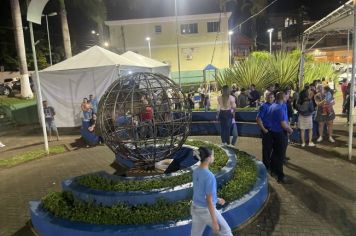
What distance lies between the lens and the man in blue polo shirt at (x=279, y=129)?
733cm

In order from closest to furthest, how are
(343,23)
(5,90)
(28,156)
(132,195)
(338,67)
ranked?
(132,195) → (28,156) → (343,23) → (5,90) → (338,67)

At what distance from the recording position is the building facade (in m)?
36.6

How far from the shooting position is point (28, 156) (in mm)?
11680

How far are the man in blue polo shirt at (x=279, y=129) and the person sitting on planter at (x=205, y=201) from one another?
3489mm

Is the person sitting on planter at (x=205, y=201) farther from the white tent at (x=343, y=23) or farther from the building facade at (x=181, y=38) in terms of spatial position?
the building facade at (x=181, y=38)

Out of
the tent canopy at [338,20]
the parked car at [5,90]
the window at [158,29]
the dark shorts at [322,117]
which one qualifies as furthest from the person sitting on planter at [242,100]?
the window at [158,29]

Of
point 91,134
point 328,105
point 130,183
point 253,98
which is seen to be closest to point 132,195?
point 130,183

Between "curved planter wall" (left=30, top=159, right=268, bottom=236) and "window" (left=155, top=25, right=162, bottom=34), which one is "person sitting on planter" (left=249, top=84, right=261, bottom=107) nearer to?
"curved planter wall" (left=30, top=159, right=268, bottom=236)

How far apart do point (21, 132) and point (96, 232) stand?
13734 millimetres

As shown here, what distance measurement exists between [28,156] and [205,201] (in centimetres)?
918

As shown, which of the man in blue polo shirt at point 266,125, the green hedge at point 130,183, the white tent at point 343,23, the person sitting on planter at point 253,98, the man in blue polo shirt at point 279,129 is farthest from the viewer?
the person sitting on planter at point 253,98

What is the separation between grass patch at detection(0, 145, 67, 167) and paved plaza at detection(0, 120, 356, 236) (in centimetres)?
43

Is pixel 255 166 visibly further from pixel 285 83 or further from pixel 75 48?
pixel 75 48

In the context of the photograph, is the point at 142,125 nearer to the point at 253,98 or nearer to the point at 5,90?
the point at 253,98
